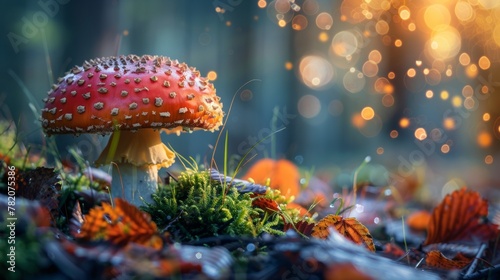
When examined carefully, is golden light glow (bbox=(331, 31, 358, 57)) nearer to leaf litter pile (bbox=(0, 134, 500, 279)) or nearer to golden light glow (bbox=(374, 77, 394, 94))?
golden light glow (bbox=(374, 77, 394, 94))

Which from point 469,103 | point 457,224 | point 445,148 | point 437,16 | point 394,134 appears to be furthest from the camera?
point 394,134

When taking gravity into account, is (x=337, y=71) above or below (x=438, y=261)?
below

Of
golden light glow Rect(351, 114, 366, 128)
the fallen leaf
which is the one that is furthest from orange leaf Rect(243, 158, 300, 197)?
golden light glow Rect(351, 114, 366, 128)

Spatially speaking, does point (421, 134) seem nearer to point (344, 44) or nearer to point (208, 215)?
point (344, 44)

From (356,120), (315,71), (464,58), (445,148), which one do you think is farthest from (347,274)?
(315,71)

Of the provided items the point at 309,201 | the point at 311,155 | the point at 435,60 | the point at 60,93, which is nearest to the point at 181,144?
the point at 311,155

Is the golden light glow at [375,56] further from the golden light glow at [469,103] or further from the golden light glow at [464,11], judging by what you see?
the golden light glow at [464,11]
